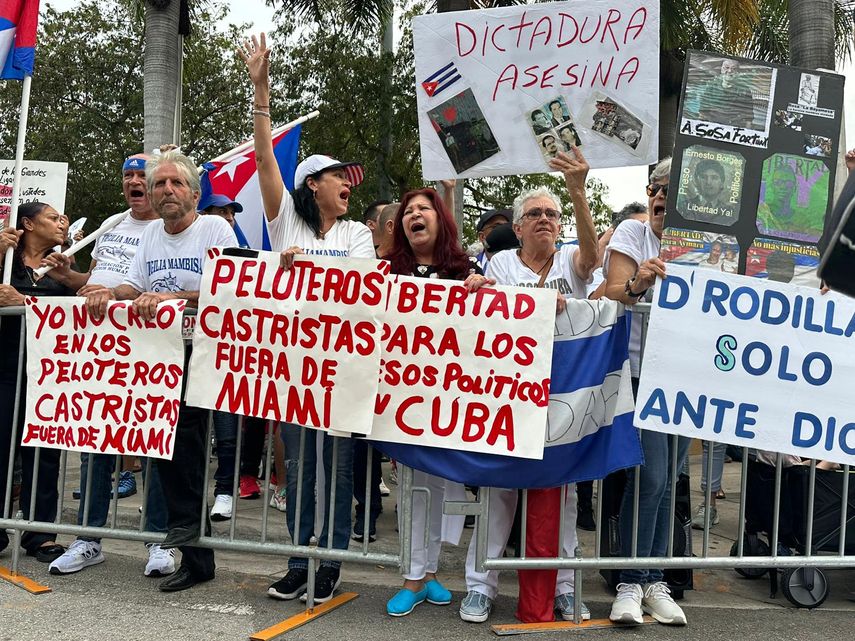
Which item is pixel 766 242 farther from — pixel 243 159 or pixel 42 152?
pixel 42 152

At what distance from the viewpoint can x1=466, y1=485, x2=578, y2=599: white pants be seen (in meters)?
4.18

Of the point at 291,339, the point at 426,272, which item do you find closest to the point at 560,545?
the point at 426,272

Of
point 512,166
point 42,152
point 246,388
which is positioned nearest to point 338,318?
point 246,388

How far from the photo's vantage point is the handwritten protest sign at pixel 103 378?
4.43m

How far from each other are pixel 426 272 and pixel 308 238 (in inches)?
25.7

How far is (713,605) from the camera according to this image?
450 cm

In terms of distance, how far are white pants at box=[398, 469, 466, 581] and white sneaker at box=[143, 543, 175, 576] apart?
4.16 feet

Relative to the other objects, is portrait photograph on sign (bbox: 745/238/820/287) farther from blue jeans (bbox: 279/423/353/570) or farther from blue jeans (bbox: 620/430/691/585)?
blue jeans (bbox: 279/423/353/570)

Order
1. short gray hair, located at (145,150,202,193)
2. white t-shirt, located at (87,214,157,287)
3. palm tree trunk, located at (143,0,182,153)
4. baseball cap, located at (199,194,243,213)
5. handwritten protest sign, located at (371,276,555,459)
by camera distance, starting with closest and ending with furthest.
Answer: handwritten protest sign, located at (371,276,555,459), short gray hair, located at (145,150,202,193), white t-shirt, located at (87,214,157,287), baseball cap, located at (199,194,243,213), palm tree trunk, located at (143,0,182,153)

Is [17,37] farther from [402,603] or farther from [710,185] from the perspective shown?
[710,185]

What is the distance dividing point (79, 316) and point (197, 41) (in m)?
20.6

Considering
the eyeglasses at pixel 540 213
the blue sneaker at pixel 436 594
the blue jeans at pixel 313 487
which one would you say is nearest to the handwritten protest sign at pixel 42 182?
the blue jeans at pixel 313 487

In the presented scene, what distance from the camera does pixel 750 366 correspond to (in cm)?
415

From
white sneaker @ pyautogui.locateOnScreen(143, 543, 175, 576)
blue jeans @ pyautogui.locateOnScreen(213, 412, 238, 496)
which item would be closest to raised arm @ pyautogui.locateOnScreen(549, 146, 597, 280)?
white sneaker @ pyautogui.locateOnScreen(143, 543, 175, 576)
